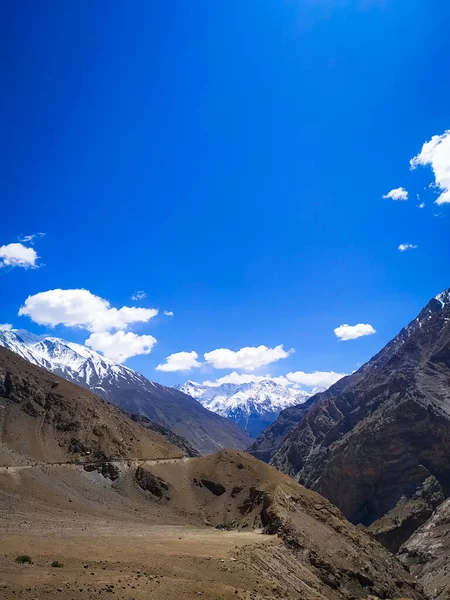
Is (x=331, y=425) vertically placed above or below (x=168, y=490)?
above

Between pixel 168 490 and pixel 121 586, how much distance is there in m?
50.2

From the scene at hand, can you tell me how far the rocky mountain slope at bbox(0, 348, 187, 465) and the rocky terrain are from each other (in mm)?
339

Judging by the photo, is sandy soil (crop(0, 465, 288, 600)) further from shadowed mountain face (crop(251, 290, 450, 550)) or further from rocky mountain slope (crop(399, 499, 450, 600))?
shadowed mountain face (crop(251, 290, 450, 550))

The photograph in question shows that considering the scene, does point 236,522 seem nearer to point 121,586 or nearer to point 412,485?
point 121,586

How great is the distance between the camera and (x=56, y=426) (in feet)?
287

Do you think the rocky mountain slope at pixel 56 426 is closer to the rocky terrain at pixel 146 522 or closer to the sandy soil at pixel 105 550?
the rocky terrain at pixel 146 522

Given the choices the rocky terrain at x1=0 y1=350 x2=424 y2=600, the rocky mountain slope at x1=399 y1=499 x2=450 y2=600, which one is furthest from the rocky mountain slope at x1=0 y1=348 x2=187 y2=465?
the rocky mountain slope at x1=399 y1=499 x2=450 y2=600

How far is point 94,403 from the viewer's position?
10356 cm

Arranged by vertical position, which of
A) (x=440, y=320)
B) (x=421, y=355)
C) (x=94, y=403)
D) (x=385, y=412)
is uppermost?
(x=440, y=320)

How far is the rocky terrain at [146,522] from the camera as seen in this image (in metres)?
29.7

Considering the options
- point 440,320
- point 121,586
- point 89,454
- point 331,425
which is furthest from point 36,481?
A: point 440,320

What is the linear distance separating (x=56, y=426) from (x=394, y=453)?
327 ft

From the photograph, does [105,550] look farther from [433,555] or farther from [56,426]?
[433,555]

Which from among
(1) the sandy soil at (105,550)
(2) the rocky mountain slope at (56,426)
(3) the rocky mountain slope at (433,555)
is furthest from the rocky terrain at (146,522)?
(3) the rocky mountain slope at (433,555)
